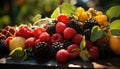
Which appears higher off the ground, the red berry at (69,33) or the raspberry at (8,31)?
the raspberry at (8,31)

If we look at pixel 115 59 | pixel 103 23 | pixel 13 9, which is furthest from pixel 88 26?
pixel 13 9

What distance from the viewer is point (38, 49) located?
160 centimetres

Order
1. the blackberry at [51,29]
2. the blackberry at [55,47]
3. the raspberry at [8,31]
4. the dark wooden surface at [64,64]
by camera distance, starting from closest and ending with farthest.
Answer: the dark wooden surface at [64,64]
the blackberry at [55,47]
the blackberry at [51,29]
the raspberry at [8,31]

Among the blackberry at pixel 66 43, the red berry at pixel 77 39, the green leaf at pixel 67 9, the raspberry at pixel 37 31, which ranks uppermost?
the green leaf at pixel 67 9

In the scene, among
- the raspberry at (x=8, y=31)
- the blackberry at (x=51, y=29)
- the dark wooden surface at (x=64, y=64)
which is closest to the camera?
the dark wooden surface at (x=64, y=64)

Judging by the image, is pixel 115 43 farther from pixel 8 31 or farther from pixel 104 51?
pixel 8 31

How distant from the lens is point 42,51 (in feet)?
5.25

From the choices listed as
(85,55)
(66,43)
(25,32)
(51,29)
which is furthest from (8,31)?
(85,55)

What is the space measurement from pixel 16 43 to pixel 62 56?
291 mm

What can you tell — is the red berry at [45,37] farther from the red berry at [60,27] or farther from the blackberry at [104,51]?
the blackberry at [104,51]

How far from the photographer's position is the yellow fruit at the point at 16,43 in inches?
67.3

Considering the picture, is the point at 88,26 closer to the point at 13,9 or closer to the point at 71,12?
the point at 71,12

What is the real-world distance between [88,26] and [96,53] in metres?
0.17

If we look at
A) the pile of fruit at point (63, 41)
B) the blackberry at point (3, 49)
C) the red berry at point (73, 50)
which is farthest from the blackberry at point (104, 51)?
the blackberry at point (3, 49)
